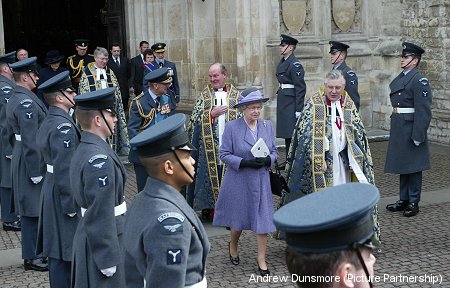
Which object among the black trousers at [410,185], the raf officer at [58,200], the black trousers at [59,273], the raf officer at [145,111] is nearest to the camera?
the black trousers at [59,273]

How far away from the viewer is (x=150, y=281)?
352cm

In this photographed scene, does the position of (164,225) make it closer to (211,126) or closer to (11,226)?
(211,126)

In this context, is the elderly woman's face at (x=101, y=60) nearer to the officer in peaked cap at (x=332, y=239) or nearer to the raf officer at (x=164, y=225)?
the raf officer at (x=164, y=225)

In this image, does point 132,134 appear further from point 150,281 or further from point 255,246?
point 150,281

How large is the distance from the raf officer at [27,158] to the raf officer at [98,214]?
2.64 metres

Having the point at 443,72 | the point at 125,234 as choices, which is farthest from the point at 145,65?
the point at 125,234

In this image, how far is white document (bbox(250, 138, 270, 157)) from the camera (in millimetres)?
7094

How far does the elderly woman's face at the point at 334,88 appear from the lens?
7.25 meters

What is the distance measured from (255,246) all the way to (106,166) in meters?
3.41

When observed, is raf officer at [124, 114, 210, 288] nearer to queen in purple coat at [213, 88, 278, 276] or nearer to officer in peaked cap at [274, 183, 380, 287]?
officer in peaked cap at [274, 183, 380, 287]

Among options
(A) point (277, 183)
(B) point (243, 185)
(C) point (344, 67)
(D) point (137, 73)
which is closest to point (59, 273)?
(B) point (243, 185)

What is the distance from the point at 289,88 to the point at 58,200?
21.8ft

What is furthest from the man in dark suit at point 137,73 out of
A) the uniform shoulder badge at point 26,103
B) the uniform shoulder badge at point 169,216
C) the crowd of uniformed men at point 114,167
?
the uniform shoulder badge at point 169,216

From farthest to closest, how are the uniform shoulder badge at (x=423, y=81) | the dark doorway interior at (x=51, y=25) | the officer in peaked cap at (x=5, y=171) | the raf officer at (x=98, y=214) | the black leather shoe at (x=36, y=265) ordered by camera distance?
the dark doorway interior at (x=51, y=25) < the uniform shoulder badge at (x=423, y=81) < the officer in peaked cap at (x=5, y=171) < the black leather shoe at (x=36, y=265) < the raf officer at (x=98, y=214)
